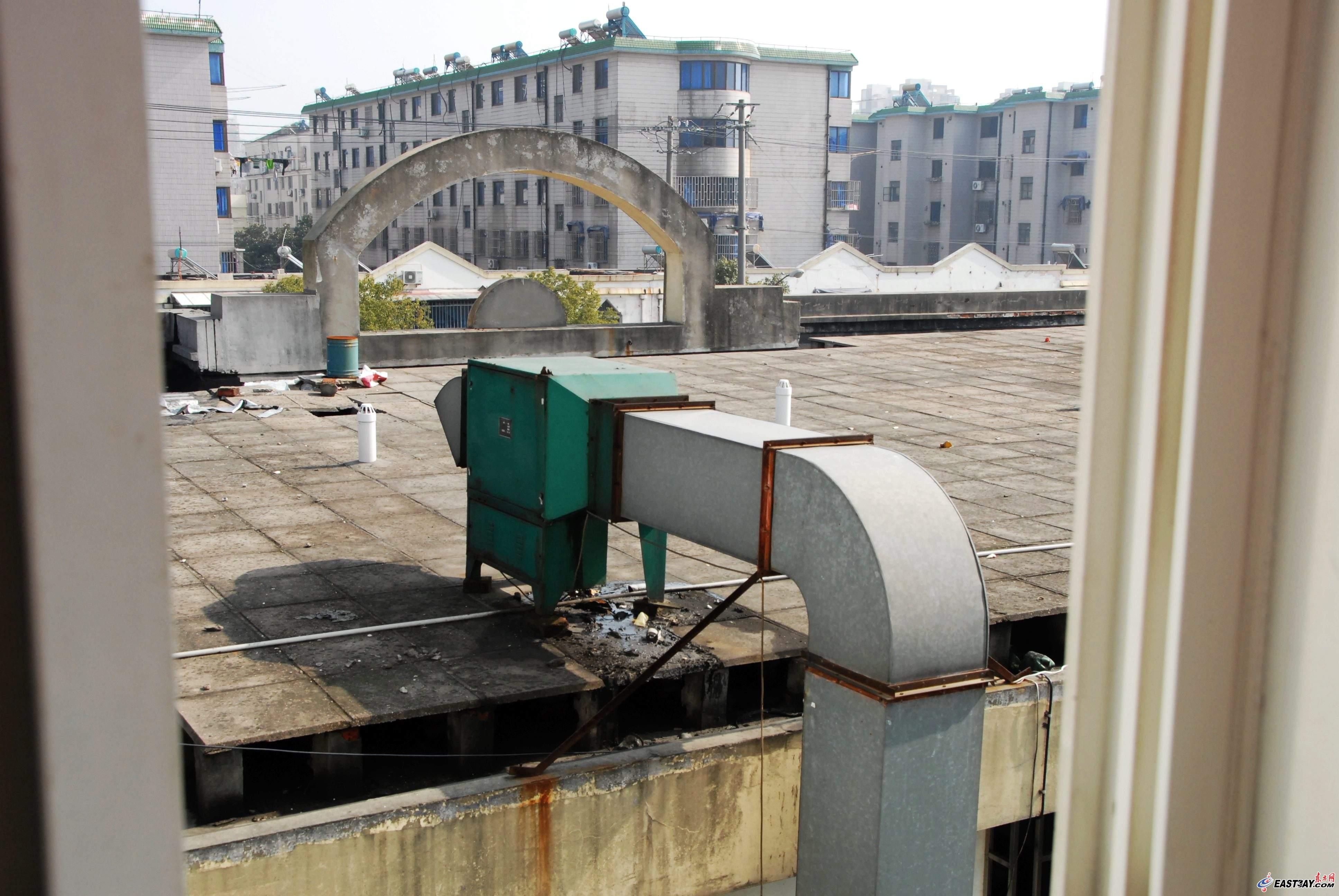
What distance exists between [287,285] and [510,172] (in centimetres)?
2252

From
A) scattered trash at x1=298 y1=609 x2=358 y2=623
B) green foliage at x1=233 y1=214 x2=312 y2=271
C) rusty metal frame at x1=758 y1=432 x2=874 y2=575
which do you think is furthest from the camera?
green foliage at x1=233 y1=214 x2=312 y2=271

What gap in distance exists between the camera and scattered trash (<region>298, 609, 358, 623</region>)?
720 cm

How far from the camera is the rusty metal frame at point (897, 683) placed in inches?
196

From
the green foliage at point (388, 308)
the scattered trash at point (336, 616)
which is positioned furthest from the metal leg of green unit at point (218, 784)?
the green foliage at point (388, 308)

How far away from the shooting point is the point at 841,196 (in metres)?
65.2

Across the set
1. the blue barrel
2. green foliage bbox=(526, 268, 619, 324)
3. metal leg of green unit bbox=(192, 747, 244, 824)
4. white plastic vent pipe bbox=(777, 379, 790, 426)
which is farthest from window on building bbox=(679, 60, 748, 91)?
metal leg of green unit bbox=(192, 747, 244, 824)

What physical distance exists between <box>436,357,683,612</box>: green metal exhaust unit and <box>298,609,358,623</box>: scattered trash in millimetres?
780

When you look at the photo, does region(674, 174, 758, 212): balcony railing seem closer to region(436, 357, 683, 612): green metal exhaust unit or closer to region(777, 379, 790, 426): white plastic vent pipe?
region(777, 379, 790, 426): white plastic vent pipe

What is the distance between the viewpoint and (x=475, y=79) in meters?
65.8

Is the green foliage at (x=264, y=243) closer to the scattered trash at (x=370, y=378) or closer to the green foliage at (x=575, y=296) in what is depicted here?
the green foliage at (x=575, y=296)

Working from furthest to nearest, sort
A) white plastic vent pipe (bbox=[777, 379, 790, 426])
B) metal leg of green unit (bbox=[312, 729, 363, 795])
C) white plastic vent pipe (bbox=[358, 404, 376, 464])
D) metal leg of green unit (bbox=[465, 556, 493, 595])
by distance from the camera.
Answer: white plastic vent pipe (bbox=[777, 379, 790, 426]) → white plastic vent pipe (bbox=[358, 404, 376, 464]) → metal leg of green unit (bbox=[465, 556, 493, 595]) → metal leg of green unit (bbox=[312, 729, 363, 795])

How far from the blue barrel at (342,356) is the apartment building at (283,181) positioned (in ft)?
190

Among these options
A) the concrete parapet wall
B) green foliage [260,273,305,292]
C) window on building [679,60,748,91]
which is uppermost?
window on building [679,60,748,91]

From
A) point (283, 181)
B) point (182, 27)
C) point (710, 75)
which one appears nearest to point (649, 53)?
point (710, 75)
